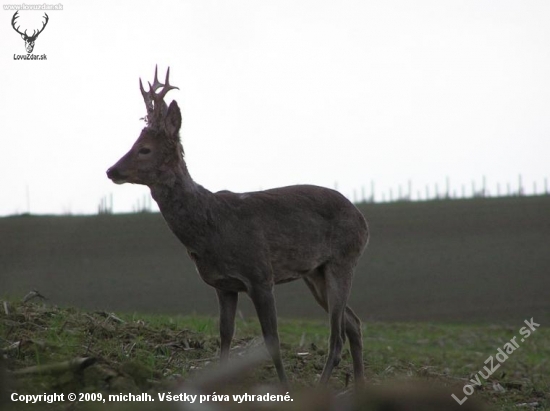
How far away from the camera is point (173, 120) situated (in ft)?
34.1

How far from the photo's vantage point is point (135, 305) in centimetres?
3588

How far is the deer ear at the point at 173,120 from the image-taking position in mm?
10336

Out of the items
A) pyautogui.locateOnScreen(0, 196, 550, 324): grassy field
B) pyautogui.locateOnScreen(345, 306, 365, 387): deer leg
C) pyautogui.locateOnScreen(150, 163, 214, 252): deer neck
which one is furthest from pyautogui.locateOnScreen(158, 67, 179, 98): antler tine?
pyautogui.locateOnScreen(0, 196, 550, 324): grassy field

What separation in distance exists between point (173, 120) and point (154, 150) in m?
0.40

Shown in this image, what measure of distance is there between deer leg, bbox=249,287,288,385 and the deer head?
1499 mm

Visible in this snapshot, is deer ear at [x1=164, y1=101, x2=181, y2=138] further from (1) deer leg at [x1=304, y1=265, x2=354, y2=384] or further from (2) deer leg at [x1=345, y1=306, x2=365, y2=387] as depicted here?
(2) deer leg at [x1=345, y1=306, x2=365, y2=387]

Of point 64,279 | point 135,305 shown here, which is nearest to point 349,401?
point 135,305

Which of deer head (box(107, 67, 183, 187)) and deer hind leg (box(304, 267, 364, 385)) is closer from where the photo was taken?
deer head (box(107, 67, 183, 187))

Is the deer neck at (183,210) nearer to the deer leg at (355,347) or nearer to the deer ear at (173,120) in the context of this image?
the deer ear at (173,120)

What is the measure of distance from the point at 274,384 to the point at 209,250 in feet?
5.05

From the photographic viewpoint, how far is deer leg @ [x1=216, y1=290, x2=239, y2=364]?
1055 cm

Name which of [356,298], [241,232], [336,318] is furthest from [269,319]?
[356,298]

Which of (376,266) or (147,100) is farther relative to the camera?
(376,266)

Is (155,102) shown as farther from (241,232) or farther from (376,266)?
(376,266)
